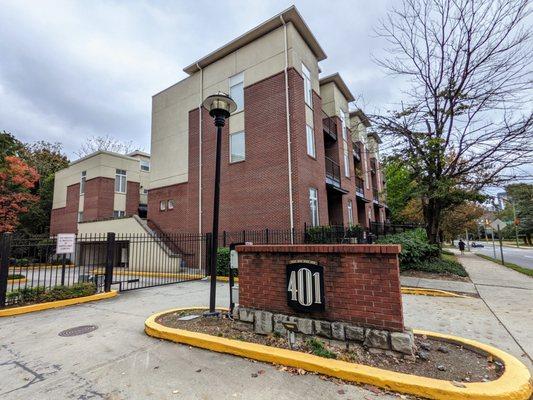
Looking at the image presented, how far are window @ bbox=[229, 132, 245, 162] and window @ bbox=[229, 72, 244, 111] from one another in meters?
1.54

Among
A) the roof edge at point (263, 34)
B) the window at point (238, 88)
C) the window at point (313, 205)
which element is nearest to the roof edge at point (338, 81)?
the roof edge at point (263, 34)

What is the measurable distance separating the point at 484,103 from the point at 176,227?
692 inches

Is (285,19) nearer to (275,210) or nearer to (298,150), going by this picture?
(298,150)

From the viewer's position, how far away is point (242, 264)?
5340 millimetres

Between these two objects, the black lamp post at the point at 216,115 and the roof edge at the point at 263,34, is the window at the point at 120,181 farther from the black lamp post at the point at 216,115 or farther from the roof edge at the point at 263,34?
the black lamp post at the point at 216,115

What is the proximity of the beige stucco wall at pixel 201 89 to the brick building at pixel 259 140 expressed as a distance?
59mm

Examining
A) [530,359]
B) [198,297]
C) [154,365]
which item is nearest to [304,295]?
[154,365]

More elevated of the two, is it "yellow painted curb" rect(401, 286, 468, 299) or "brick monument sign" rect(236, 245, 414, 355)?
"brick monument sign" rect(236, 245, 414, 355)

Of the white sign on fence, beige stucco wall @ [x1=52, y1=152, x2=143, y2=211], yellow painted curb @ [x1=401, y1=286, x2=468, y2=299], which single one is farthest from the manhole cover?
beige stucco wall @ [x1=52, y1=152, x2=143, y2=211]

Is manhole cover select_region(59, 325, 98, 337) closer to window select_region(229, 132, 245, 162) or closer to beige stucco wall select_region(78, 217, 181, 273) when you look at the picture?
beige stucco wall select_region(78, 217, 181, 273)

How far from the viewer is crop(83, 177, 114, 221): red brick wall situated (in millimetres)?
24828

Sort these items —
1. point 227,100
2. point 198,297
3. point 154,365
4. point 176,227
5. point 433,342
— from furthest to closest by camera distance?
point 176,227 → point 198,297 → point 227,100 → point 433,342 → point 154,365

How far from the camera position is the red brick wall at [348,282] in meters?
3.96

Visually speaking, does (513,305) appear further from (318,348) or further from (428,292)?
(318,348)
